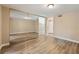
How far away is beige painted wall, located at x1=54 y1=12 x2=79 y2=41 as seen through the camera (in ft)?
14.7

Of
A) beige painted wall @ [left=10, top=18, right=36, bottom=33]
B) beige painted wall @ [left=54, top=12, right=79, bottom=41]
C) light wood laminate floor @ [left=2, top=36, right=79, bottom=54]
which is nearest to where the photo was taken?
light wood laminate floor @ [left=2, top=36, right=79, bottom=54]

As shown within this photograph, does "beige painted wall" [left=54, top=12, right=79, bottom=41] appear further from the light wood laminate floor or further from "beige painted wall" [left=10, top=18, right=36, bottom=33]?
"beige painted wall" [left=10, top=18, right=36, bottom=33]

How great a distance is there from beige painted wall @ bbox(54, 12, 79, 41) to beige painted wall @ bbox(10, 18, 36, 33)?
73.3 inches

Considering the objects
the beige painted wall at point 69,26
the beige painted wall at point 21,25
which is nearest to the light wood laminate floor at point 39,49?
the beige painted wall at point 21,25

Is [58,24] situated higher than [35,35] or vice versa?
[58,24]

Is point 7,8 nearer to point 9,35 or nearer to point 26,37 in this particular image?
point 9,35

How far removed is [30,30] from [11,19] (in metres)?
0.93

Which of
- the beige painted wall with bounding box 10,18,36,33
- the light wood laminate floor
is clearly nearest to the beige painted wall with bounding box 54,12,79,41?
the light wood laminate floor

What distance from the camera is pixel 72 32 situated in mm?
4656

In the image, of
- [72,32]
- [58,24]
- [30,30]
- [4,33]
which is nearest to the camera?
[4,33]
